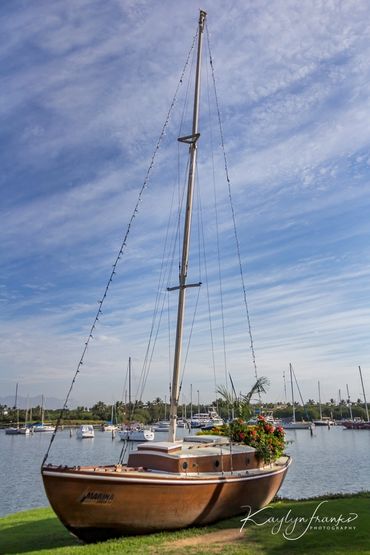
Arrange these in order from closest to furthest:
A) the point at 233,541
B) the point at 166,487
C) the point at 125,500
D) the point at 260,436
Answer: the point at 233,541
the point at 125,500
the point at 166,487
the point at 260,436

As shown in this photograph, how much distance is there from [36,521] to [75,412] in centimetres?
17059

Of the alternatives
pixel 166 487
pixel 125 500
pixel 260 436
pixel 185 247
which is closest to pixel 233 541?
pixel 166 487

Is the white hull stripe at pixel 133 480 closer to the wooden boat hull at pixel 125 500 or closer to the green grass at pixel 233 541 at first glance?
the wooden boat hull at pixel 125 500

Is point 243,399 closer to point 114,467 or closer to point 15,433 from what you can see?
point 114,467

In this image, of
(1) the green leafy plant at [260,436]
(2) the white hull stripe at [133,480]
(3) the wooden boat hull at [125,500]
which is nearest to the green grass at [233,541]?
(3) the wooden boat hull at [125,500]

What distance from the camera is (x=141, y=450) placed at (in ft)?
49.4

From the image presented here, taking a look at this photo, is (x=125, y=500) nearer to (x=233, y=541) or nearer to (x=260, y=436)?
(x=233, y=541)

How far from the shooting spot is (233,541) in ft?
39.3

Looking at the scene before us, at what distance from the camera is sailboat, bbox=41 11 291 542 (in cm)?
1205

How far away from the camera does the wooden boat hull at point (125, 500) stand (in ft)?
39.4

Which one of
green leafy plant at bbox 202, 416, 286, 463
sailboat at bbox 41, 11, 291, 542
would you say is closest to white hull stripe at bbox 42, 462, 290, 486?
sailboat at bbox 41, 11, 291, 542

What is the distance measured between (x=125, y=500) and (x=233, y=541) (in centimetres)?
293

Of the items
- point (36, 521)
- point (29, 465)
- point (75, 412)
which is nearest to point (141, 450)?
point (36, 521)

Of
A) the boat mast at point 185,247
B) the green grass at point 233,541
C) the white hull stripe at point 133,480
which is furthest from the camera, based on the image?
the boat mast at point 185,247
